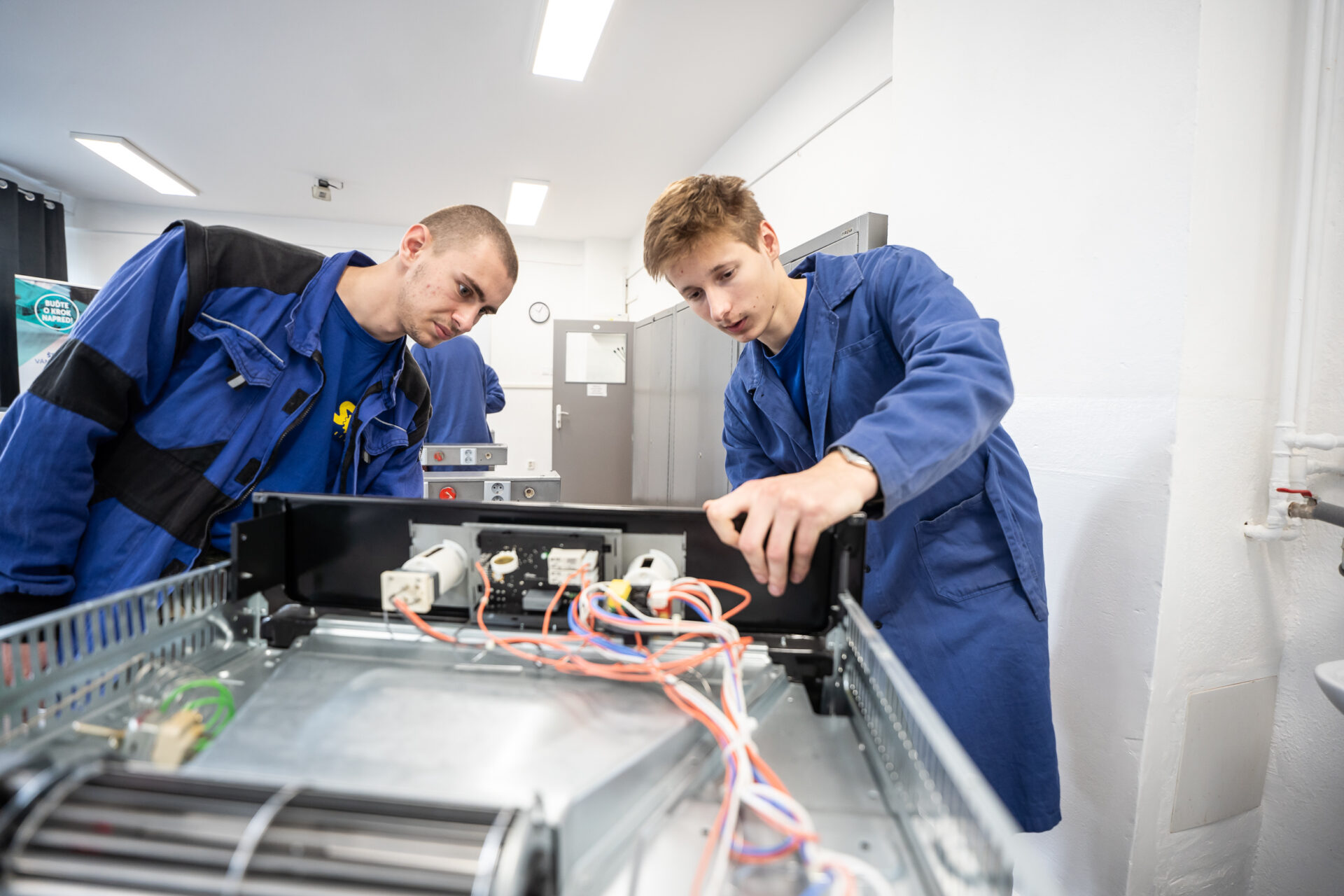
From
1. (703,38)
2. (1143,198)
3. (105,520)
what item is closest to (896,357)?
(1143,198)

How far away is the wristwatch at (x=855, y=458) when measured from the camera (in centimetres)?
54

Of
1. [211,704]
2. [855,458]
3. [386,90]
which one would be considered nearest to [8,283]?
[386,90]

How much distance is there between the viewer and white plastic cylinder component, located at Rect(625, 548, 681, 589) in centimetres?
58

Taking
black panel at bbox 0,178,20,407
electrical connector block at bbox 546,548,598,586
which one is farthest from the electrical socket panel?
black panel at bbox 0,178,20,407

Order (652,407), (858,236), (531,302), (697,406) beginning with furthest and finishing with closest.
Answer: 1. (531,302)
2. (652,407)
3. (697,406)
4. (858,236)

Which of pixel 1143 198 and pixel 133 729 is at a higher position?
pixel 1143 198

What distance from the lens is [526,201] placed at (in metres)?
4.21

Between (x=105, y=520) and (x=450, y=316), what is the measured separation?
0.64 meters

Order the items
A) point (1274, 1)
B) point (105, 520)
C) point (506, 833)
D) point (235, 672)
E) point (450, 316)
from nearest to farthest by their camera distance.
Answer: point (506, 833) → point (235, 672) → point (105, 520) → point (1274, 1) → point (450, 316)

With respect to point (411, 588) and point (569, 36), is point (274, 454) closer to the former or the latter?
point (411, 588)

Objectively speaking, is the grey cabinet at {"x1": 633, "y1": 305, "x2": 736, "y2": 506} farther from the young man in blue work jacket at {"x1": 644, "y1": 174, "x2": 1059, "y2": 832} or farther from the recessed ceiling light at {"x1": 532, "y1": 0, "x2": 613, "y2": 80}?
the young man in blue work jacket at {"x1": 644, "y1": 174, "x2": 1059, "y2": 832}

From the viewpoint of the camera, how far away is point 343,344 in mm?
1128

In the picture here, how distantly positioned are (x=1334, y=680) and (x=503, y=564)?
1.15 meters

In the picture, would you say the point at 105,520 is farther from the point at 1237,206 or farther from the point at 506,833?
the point at 1237,206
